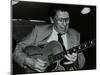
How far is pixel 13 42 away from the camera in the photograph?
2529 millimetres

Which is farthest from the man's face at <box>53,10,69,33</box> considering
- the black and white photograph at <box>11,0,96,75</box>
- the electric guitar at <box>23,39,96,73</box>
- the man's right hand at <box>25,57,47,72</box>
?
the man's right hand at <box>25,57,47,72</box>

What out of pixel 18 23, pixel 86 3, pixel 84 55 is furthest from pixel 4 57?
pixel 86 3

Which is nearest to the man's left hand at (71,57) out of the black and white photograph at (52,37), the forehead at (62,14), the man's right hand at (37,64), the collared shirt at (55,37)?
the black and white photograph at (52,37)

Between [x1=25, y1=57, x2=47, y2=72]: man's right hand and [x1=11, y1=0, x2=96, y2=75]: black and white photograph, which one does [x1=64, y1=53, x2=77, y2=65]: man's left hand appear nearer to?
[x1=11, y1=0, x2=96, y2=75]: black and white photograph

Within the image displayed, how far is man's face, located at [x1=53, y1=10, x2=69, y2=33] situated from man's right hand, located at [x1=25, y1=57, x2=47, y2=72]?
51 centimetres

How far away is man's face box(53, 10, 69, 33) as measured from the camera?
8.93 feet

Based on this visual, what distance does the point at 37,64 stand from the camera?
2.64 meters

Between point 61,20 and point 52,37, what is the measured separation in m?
0.27

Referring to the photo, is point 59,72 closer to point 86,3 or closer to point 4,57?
point 4,57

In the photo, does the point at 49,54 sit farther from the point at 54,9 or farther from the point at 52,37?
the point at 54,9

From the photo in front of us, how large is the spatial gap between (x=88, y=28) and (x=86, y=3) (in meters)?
0.36

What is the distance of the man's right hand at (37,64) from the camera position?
2.61m

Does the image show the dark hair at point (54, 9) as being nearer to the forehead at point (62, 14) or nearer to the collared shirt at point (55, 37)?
the forehead at point (62, 14)

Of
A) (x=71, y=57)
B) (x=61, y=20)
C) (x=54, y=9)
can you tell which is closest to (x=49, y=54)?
(x=71, y=57)
